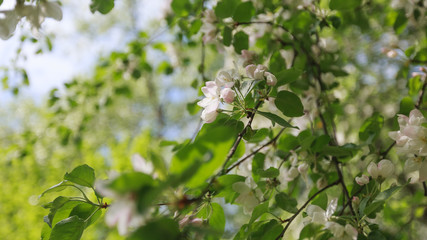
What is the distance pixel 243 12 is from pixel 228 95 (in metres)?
0.37

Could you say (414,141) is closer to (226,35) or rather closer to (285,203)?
(285,203)

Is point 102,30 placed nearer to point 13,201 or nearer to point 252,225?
point 13,201

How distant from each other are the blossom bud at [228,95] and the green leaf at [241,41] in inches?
15.0

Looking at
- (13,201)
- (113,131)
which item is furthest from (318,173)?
(113,131)

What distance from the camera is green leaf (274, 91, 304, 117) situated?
0.67 metres

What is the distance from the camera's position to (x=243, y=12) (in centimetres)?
89

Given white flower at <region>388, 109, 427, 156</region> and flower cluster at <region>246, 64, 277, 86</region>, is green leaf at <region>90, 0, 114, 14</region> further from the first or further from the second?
white flower at <region>388, 109, 427, 156</region>

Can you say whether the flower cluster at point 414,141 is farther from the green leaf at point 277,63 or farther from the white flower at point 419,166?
the green leaf at point 277,63

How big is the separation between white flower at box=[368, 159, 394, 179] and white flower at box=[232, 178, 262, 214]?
0.84ft

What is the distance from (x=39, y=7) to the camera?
71cm

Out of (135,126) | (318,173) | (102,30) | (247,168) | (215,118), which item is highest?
(102,30)

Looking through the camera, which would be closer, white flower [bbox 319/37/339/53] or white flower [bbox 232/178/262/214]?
white flower [bbox 232/178/262/214]

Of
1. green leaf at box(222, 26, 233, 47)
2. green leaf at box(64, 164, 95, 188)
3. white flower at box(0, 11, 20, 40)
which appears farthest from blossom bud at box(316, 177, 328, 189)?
white flower at box(0, 11, 20, 40)

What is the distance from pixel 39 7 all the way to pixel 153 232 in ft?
2.01
